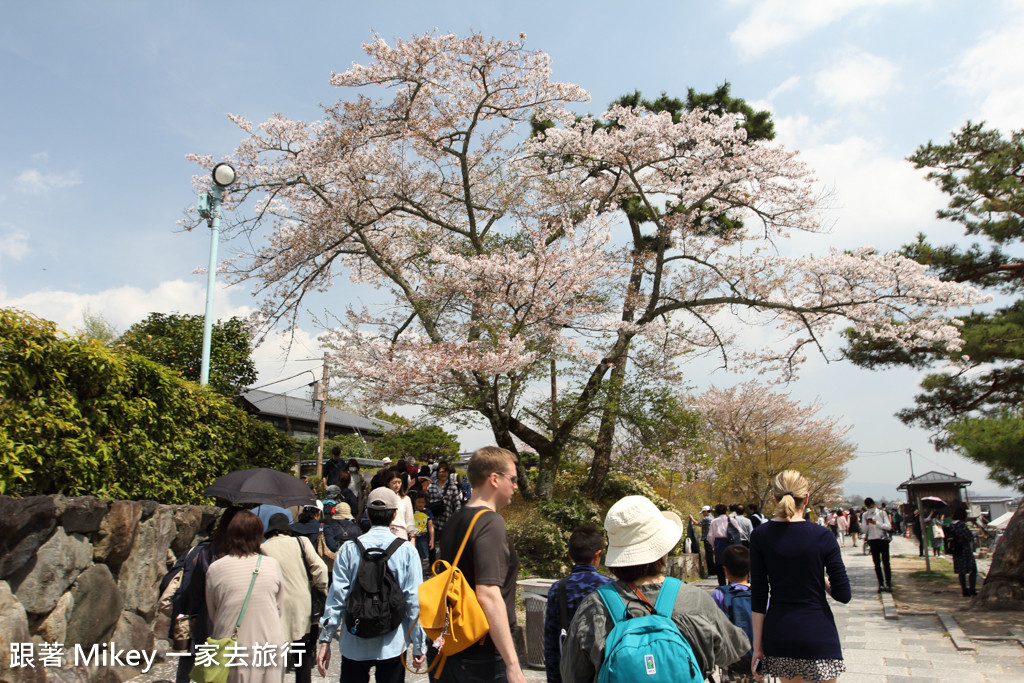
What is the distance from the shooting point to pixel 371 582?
3.37 m

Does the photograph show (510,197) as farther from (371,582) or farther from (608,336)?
(371,582)

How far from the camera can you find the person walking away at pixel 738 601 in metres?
3.91

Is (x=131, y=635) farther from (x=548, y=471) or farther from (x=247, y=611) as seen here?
(x=548, y=471)

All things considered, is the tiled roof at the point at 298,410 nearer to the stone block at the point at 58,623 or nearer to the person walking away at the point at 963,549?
the person walking away at the point at 963,549

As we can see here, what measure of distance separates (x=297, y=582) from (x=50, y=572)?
6.35 feet

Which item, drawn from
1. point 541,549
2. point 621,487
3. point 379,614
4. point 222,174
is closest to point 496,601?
point 379,614

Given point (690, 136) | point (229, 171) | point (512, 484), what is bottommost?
point (512, 484)

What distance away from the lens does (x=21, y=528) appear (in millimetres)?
4258

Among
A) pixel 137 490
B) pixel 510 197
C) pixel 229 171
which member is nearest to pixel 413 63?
pixel 510 197

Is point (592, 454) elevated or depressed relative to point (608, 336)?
depressed

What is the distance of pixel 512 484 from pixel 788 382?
41.4 feet

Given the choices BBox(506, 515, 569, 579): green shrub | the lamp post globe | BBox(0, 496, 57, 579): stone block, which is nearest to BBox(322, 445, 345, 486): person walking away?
BBox(506, 515, 569, 579): green shrub

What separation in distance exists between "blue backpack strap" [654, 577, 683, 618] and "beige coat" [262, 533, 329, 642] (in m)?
2.80

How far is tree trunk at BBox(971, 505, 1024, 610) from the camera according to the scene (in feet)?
28.4
